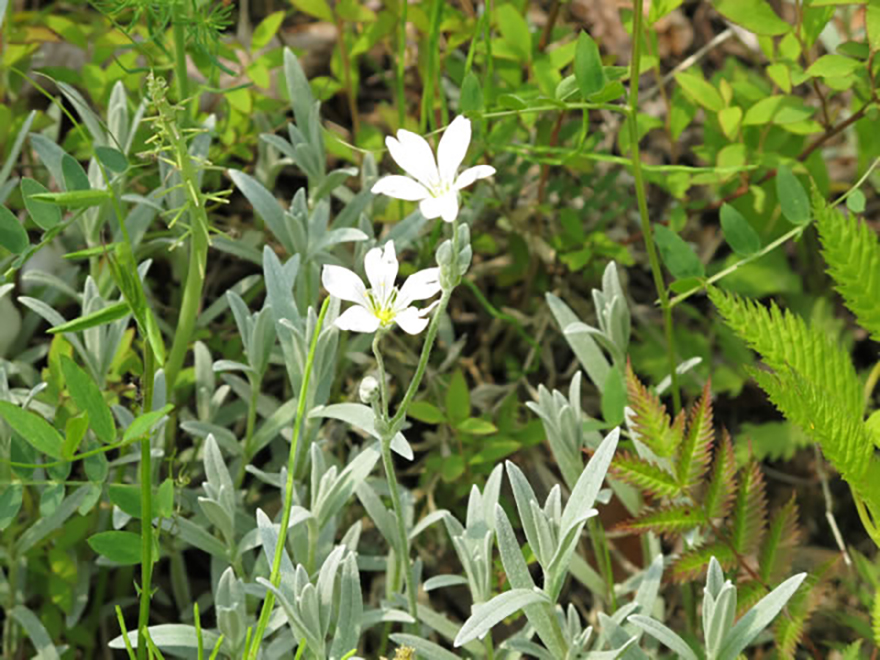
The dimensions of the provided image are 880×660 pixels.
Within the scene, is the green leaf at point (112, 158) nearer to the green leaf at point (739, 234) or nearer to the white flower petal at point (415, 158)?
the white flower petal at point (415, 158)

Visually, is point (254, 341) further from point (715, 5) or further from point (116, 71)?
point (715, 5)

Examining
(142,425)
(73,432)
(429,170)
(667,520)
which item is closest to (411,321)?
(429,170)

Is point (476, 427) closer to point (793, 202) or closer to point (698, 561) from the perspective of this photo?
point (698, 561)

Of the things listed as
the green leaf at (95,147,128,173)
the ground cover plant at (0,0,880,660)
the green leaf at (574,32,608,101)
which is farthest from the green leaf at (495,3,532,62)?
the green leaf at (95,147,128,173)

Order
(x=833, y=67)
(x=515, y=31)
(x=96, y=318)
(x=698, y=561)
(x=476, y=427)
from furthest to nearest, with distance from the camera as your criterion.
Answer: (x=515, y=31) < (x=476, y=427) < (x=833, y=67) < (x=698, y=561) < (x=96, y=318)

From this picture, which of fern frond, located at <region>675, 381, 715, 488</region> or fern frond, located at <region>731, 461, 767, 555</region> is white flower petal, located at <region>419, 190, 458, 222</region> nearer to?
fern frond, located at <region>675, 381, 715, 488</region>

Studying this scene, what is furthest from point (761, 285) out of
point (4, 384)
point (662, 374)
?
point (4, 384)

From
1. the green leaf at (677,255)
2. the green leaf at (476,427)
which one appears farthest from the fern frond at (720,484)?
the green leaf at (476,427)
